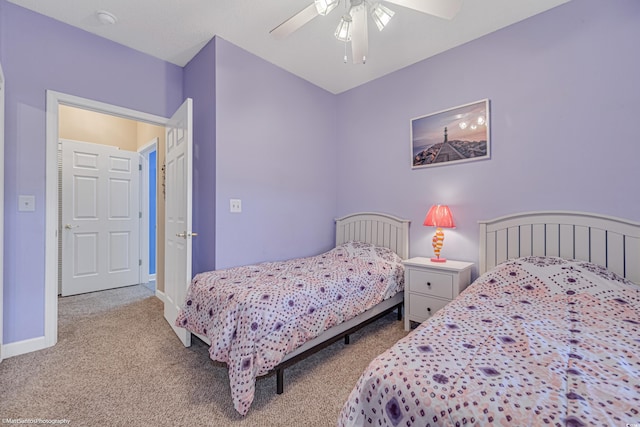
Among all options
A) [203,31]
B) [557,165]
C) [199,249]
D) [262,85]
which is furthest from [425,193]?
[203,31]

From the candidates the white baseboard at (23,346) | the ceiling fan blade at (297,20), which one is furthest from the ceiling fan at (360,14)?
the white baseboard at (23,346)

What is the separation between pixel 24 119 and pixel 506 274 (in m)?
3.82

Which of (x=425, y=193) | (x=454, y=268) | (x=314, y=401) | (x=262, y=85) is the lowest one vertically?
(x=314, y=401)

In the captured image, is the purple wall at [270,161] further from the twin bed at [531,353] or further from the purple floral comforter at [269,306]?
the twin bed at [531,353]

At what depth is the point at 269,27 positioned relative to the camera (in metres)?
2.35

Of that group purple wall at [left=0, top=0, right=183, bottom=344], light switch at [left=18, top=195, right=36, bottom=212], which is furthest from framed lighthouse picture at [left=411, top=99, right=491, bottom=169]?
light switch at [left=18, top=195, right=36, bottom=212]

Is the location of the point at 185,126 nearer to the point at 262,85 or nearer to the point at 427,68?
the point at 262,85

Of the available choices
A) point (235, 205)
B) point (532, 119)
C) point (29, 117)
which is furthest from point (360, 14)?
point (29, 117)

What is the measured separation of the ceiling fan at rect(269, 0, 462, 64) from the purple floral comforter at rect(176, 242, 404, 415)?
167 centimetres

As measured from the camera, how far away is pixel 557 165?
2131 millimetres

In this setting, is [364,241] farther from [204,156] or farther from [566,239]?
[204,156]

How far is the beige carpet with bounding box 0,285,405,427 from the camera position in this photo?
4.83 feet

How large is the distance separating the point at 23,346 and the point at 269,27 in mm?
3211

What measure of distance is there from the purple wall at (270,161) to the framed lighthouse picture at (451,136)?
119cm
